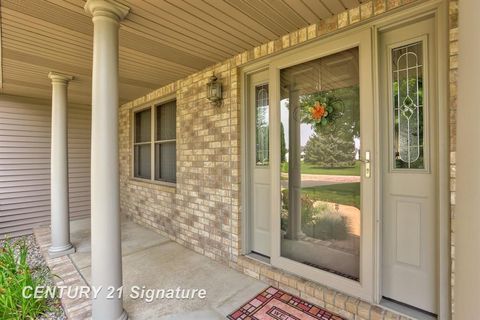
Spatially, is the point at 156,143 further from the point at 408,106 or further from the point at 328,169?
the point at 408,106

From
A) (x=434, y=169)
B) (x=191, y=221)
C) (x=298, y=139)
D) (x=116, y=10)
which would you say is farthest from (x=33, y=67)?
(x=434, y=169)

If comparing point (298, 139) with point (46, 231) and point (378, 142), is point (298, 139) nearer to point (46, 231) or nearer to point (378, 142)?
point (378, 142)

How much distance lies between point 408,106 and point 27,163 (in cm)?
624

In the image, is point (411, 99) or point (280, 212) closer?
point (411, 99)

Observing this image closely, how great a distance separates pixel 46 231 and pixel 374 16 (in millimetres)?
5748

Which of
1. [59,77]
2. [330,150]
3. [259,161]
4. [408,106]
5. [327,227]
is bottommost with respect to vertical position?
[327,227]

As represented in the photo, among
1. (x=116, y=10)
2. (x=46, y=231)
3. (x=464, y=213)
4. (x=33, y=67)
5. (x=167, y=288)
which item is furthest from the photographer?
(x=46, y=231)

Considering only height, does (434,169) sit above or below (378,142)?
below

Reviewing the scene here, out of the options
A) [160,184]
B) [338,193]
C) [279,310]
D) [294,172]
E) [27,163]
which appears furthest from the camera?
[27,163]

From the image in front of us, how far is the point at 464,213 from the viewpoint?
2.05 feet

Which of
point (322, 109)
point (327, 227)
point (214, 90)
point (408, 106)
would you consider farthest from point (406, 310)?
point (214, 90)

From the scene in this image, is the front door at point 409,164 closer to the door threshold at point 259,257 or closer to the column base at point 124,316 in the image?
the door threshold at point 259,257

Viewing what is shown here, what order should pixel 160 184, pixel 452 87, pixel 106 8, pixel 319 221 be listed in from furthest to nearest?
pixel 160 184, pixel 319 221, pixel 106 8, pixel 452 87

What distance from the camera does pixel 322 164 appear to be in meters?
2.44
